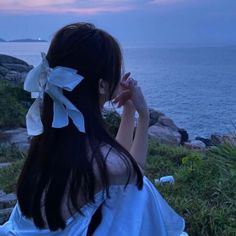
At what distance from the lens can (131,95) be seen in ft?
10.1

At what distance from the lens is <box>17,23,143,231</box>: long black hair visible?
248cm

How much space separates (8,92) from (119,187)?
33.4 feet

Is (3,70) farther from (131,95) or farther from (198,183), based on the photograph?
(131,95)

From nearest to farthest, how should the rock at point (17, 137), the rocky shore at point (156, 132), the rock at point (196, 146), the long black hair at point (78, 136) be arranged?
the long black hair at point (78, 136)
the rock at point (17, 137)
the rocky shore at point (156, 132)
the rock at point (196, 146)

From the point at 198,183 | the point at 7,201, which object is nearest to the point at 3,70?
the point at 7,201

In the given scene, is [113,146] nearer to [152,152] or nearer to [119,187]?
[119,187]

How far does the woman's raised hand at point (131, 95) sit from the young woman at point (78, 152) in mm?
341

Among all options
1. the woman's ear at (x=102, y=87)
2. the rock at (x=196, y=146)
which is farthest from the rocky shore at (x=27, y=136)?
the woman's ear at (x=102, y=87)

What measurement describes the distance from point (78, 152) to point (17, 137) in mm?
7123

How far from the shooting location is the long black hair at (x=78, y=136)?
8.14ft

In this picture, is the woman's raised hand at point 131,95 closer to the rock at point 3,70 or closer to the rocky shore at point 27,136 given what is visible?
the rocky shore at point 27,136

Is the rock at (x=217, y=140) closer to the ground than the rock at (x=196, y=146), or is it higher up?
higher up

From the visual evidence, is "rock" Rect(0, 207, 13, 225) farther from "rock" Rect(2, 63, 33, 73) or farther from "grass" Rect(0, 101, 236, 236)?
"rock" Rect(2, 63, 33, 73)

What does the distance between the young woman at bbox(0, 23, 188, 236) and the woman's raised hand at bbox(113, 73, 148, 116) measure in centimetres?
34
